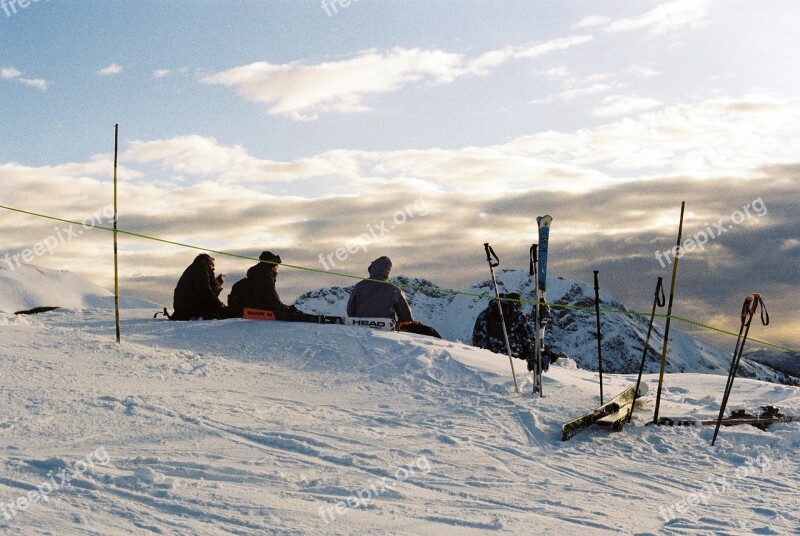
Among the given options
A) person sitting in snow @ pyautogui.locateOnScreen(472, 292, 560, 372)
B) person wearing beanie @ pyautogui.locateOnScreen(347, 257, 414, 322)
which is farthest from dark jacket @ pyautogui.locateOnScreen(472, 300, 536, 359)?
person wearing beanie @ pyautogui.locateOnScreen(347, 257, 414, 322)

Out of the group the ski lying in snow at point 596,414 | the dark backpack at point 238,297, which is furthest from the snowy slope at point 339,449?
the dark backpack at point 238,297

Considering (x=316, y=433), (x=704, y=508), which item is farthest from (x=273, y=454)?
(x=704, y=508)

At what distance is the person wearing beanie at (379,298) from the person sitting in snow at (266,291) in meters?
1.11

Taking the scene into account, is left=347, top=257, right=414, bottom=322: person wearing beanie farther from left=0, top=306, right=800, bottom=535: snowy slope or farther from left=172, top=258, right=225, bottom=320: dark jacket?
left=172, top=258, right=225, bottom=320: dark jacket

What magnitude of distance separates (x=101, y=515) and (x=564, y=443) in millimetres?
4924

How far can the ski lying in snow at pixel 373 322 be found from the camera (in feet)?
43.8

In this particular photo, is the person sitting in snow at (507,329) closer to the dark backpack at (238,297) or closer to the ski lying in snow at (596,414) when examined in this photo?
the ski lying in snow at (596,414)

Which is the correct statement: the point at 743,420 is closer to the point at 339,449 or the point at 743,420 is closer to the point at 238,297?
the point at 339,449

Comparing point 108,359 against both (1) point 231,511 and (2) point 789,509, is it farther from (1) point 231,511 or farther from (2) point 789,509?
(2) point 789,509

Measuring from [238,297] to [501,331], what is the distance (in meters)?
4.82

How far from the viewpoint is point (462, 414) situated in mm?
9047

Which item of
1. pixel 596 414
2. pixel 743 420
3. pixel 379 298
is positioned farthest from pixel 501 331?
pixel 596 414

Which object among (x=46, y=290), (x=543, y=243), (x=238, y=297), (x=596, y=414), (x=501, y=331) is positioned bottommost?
(x=596, y=414)

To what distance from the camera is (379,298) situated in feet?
45.5
